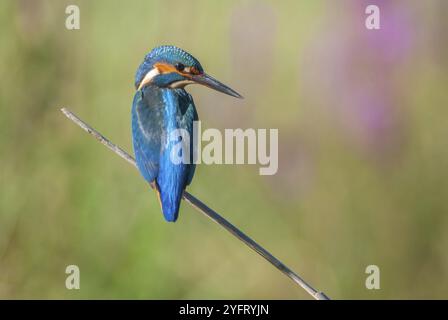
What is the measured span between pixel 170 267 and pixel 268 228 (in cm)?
42

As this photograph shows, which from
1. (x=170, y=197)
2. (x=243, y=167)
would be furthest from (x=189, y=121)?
(x=243, y=167)

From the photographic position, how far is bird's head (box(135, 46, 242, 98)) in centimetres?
281

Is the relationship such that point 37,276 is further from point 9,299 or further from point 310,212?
point 310,212

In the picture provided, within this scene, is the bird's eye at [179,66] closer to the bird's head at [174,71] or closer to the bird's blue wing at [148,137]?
the bird's head at [174,71]

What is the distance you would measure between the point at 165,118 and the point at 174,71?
10.1 inches

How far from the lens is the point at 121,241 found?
3.20m

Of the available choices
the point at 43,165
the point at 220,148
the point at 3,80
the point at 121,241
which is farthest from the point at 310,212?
the point at 3,80

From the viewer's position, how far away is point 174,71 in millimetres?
2861

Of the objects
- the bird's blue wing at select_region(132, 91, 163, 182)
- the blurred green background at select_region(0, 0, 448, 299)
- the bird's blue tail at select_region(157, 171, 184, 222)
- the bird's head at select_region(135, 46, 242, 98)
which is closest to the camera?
the bird's blue tail at select_region(157, 171, 184, 222)
